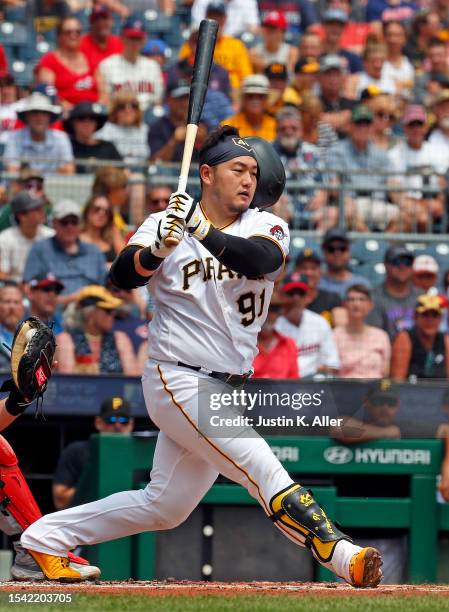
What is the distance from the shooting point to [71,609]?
448 centimetres

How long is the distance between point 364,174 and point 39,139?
2.46 meters

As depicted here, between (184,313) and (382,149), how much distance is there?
6.17 metres

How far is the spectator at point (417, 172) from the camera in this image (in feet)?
33.3

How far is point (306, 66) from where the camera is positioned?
11.5 meters

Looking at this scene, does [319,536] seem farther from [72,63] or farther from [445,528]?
[72,63]

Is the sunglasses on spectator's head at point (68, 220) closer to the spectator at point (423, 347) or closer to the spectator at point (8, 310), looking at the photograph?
the spectator at point (8, 310)

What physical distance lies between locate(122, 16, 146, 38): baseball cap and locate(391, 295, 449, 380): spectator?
3.93 m

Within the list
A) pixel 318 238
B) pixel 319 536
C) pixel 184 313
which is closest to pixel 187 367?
pixel 184 313

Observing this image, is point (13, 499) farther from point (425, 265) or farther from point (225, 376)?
point (425, 265)

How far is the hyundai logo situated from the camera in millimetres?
7258

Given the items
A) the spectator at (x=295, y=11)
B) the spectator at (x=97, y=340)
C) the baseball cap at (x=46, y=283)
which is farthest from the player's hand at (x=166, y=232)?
the spectator at (x=295, y=11)

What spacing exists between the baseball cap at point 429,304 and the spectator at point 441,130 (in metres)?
2.52

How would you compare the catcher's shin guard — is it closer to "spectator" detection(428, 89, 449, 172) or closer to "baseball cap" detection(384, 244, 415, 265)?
"baseball cap" detection(384, 244, 415, 265)

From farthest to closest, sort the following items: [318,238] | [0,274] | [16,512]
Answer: [318,238] → [0,274] → [16,512]
